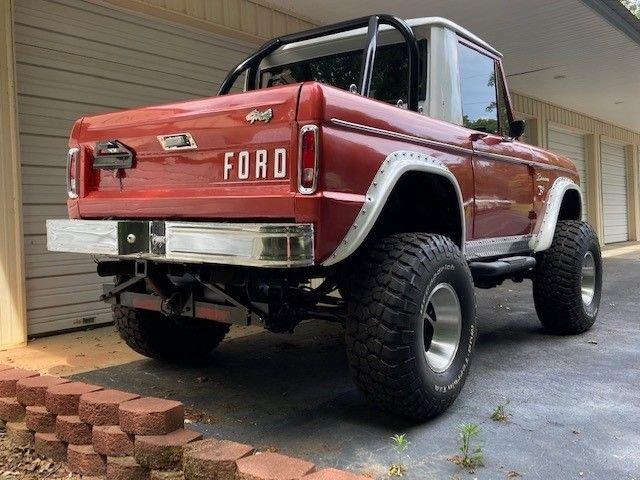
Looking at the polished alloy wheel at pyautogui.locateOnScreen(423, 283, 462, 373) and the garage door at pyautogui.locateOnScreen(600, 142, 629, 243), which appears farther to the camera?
the garage door at pyautogui.locateOnScreen(600, 142, 629, 243)

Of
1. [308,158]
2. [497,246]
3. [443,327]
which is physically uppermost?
[308,158]

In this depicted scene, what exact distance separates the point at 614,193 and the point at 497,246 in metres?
16.6

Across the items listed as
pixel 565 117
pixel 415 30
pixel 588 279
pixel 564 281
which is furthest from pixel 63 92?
pixel 565 117

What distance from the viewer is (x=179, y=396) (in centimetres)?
376

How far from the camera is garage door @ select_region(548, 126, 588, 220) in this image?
15.2 metres

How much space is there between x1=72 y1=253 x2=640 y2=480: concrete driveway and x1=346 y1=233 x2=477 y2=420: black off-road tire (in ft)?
0.69

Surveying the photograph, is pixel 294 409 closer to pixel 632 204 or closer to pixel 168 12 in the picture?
pixel 168 12

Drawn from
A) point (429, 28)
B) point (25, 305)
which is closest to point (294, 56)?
point (429, 28)

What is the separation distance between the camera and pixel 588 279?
5738mm

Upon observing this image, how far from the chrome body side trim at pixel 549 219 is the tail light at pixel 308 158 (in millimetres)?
2925

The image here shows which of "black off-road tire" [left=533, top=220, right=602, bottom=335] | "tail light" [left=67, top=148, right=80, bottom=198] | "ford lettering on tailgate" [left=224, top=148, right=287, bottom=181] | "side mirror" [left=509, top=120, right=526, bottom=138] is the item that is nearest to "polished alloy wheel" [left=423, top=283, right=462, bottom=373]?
"ford lettering on tailgate" [left=224, top=148, right=287, bottom=181]

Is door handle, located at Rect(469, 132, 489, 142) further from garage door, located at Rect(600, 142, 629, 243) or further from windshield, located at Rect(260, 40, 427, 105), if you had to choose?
garage door, located at Rect(600, 142, 629, 243)

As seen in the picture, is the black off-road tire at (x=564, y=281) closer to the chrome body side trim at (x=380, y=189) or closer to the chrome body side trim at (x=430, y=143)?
the chrome body side trim at (x=430, y=143)

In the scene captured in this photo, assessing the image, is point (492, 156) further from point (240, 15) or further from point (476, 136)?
point (240, 15)
